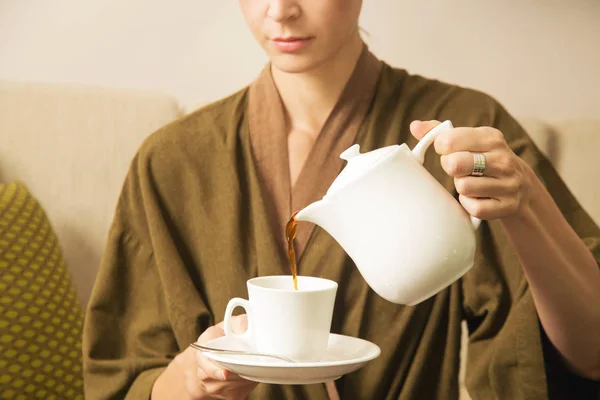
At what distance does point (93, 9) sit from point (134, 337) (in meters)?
1.07

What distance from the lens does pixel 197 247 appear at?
1206 millimetres

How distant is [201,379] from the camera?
90 centimetres

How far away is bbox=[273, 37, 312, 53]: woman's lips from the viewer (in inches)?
40.6

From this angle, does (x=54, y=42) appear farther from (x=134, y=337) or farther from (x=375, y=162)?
(x=375, y=162)

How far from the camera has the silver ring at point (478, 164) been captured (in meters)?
0.72

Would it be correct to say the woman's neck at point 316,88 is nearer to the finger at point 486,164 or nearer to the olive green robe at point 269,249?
the olive green robe at point 269,249

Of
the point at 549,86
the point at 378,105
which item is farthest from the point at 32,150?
the point at 549,86

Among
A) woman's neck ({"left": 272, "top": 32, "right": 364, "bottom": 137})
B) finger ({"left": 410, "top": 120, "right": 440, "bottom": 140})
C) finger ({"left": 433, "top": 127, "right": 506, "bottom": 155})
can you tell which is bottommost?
finger ({"left": 433, "top": 127, "right": 506, "bottom": 155})

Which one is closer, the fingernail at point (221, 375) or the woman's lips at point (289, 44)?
the fingernail at point (221, 375)

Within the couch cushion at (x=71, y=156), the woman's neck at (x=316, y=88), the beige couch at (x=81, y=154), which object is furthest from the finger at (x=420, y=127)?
the couch cushion at (x=71, y=156)

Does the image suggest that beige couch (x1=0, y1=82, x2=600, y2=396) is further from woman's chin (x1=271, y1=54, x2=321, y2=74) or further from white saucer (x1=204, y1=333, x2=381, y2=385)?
white saucer (x1=204, y1=333, x2=381, y2=385)

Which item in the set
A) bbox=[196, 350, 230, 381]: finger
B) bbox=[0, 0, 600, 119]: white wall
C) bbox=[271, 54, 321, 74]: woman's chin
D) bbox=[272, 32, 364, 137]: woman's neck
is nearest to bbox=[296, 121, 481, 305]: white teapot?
bbox=[196, 350, 230, 381]: finger

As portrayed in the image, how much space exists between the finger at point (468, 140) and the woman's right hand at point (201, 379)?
374mm

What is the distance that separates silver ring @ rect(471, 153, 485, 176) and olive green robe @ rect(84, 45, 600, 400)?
369mm
